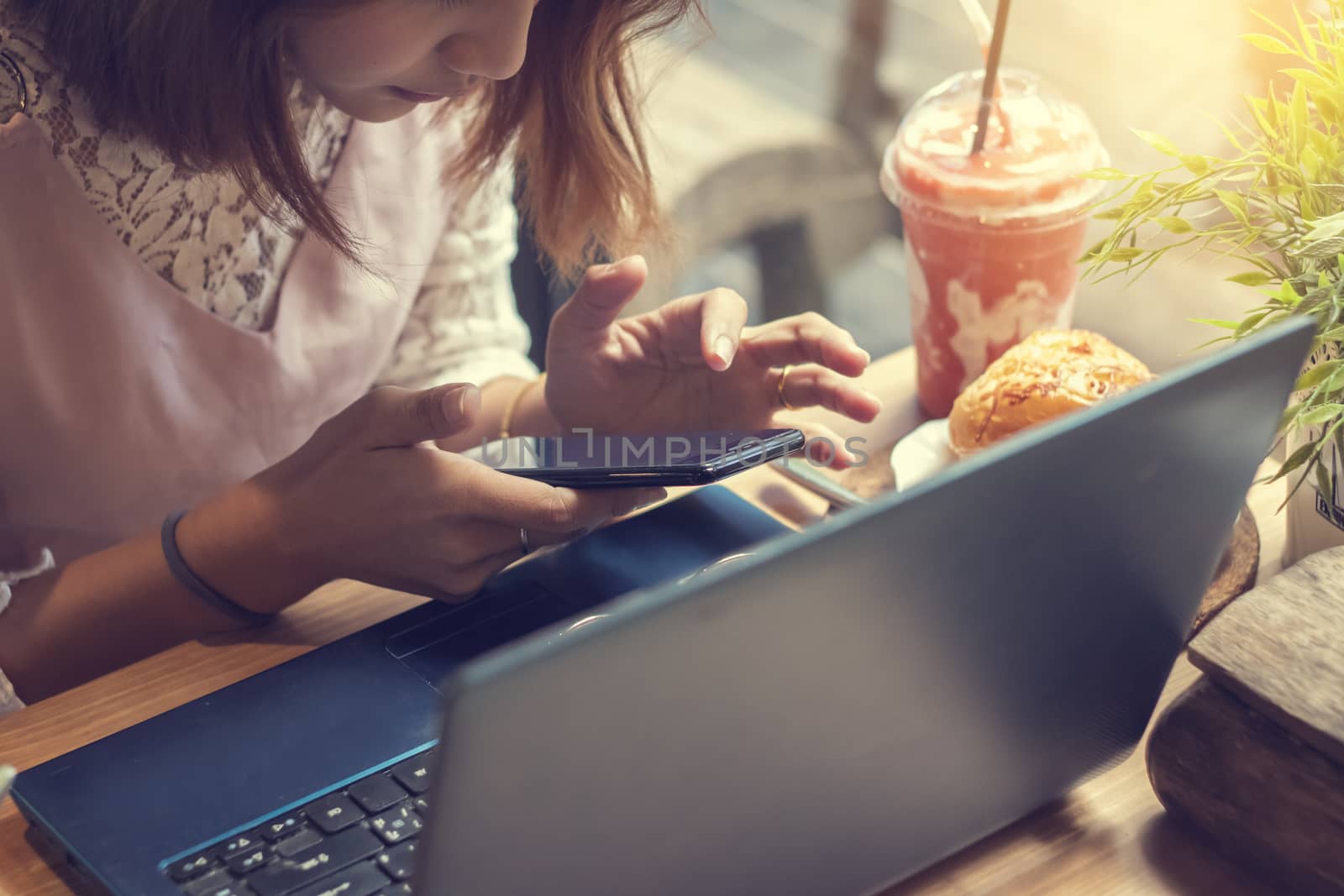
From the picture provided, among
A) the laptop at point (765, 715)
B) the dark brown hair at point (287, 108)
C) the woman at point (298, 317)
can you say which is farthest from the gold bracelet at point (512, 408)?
the laptop at point (765, 715)

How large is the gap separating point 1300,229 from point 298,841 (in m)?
0.56

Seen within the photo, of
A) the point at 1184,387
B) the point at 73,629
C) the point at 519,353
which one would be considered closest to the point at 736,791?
the point at 1184,387

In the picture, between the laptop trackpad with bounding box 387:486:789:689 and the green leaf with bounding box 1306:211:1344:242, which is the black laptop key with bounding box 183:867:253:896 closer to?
the laptop trackpad with bounding box 387:486:789:689

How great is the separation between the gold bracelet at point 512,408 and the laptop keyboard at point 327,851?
17.9 inches

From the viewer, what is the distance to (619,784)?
383 millimetres

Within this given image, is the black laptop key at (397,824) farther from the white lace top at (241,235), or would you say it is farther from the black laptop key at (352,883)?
the white lace top at (241,235)

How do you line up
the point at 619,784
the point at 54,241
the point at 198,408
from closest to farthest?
1. the point at 619,784
2. the point at 54,241
3. the point at 198,408

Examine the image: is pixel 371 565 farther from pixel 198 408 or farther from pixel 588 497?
pixel 198 408

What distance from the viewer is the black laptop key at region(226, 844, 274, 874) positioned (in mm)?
535

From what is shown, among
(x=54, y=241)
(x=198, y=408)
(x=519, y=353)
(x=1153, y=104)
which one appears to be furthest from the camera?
(x=1153, y=104)

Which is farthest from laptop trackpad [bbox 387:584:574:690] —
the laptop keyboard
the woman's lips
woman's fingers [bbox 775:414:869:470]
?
the woman's lips

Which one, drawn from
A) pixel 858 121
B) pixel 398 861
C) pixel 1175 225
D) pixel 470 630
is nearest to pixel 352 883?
pixel 398 861

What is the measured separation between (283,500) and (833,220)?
191 centimetres

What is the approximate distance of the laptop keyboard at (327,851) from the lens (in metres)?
0.52
